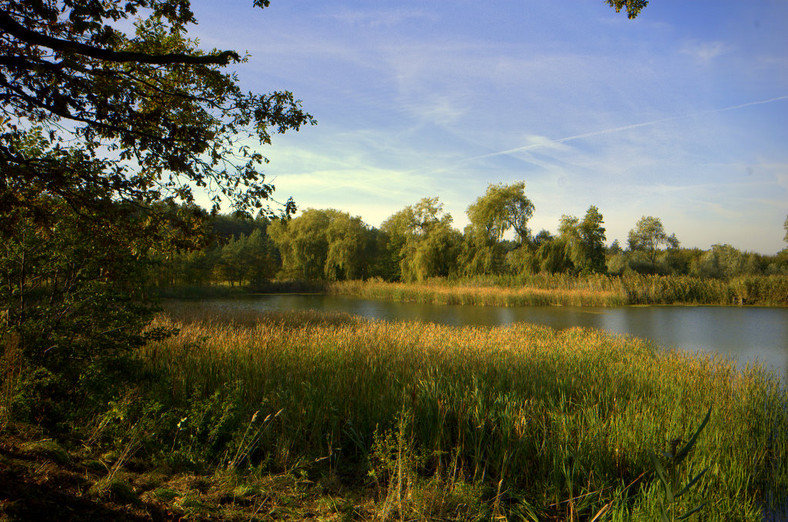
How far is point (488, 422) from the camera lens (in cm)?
464

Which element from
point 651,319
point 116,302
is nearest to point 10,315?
point 116,302

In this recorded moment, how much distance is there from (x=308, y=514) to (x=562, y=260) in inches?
1510

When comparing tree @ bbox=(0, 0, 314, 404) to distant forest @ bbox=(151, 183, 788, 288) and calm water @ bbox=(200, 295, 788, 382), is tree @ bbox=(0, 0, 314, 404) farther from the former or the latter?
distant forest @ bbox=(151, 183, 788, 288)

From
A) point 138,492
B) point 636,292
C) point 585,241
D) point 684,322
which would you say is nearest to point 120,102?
point 138,492

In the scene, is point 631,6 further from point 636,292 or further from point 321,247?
point 321,247

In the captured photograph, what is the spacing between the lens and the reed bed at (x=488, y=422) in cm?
372

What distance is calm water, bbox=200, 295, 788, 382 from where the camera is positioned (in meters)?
13.4

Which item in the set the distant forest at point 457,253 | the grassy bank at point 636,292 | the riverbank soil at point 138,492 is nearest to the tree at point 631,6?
the riverbank soil at point 138,492

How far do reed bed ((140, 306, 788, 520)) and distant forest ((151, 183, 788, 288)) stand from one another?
1127 inches

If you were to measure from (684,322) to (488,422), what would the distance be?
18335 millimetres

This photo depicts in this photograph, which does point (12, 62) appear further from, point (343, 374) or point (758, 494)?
point (758, 494)

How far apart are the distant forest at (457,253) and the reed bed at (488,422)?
2863cm

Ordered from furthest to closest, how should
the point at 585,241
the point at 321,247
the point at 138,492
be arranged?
the point at 321,247, the point at 585,241, the point at 138,492

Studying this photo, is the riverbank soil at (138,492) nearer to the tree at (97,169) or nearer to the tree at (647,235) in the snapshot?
the tree at (97,169)
